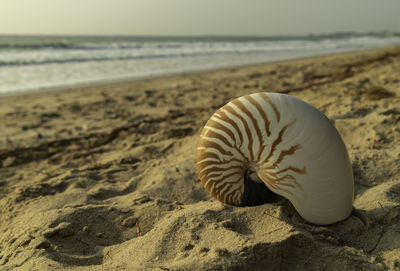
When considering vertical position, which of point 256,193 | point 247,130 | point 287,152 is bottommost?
point 256,193

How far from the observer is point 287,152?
1968mm

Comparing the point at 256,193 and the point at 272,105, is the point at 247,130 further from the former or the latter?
the point at 256,193

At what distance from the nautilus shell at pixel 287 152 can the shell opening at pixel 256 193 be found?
0.17 metres

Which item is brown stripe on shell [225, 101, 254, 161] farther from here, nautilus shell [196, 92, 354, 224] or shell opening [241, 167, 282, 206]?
shell opening [241, 167, 282, 206]

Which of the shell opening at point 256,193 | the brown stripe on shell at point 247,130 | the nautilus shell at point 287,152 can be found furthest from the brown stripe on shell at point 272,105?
the shell opening at point 256,193

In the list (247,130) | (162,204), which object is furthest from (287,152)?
(162,204)

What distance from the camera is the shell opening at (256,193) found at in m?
2.30

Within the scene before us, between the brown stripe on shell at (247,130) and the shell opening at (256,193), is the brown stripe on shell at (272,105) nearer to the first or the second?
the brown stripe on shell at (247,130)

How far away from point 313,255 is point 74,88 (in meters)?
8.75

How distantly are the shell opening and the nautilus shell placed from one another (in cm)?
17

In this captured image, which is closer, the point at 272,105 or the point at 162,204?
the point at 272,105

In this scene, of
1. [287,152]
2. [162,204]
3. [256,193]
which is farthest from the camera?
[162,204]

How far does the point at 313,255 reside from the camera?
1812 millimetres

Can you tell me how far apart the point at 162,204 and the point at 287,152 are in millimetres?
1249
